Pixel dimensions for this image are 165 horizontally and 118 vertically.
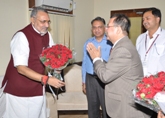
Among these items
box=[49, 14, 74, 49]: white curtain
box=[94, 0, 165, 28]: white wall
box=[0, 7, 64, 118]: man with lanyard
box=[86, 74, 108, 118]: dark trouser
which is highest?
box=[94, 0, 165, 28]: white wall

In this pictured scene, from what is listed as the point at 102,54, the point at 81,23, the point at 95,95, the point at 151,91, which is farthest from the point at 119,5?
the point at 151,91

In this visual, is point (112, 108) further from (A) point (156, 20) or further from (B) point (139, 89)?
(A) point (156, 20)

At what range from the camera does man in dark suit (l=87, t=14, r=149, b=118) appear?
4.31ft

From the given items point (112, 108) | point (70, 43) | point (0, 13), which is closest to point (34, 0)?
point (0, 13)

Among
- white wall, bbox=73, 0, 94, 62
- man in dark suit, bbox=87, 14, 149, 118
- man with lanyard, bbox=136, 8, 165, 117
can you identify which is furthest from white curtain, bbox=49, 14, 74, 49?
man in dark suit, bbox=87, 14, 149, 118

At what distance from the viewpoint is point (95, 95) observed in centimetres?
238

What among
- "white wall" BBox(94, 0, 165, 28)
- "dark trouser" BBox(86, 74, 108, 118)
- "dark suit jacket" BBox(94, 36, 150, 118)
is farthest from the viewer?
"white wall" BBox(94, 0, 165, 28)

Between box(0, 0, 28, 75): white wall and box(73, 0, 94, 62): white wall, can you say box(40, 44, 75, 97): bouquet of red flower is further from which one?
box(73, 0, 94, 62): white wall

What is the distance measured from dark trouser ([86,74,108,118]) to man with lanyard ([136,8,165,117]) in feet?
2.13

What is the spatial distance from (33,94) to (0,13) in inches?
52.5

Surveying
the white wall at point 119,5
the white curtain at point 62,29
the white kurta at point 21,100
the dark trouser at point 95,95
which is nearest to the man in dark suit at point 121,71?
the white kurta at point 21,100

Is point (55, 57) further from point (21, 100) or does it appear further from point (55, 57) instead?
point (21, 100)

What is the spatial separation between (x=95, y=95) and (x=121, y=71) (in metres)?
1.15

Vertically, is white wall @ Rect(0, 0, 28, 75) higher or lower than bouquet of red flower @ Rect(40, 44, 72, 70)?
higher
